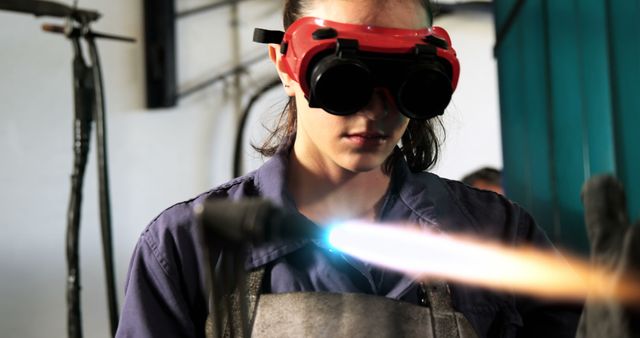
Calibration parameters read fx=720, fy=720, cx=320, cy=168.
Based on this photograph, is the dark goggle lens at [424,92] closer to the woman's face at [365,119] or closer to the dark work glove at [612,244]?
the woman's face at [365,119]

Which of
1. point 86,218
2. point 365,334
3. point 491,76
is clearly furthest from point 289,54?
point 491,76

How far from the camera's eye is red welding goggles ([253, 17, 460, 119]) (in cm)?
84

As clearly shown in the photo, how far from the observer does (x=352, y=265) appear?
1.00 meters

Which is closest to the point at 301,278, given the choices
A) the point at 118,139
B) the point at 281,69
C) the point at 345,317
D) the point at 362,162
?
the point at 345,317

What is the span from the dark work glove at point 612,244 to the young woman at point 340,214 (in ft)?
1.25

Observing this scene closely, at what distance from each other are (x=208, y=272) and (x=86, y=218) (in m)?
2.09

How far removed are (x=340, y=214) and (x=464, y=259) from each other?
19 cm

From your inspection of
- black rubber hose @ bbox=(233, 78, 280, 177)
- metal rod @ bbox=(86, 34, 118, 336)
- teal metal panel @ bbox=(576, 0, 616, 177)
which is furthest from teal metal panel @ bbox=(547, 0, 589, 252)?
black rubber hose @ bbox=(233, 78, 280, 177)

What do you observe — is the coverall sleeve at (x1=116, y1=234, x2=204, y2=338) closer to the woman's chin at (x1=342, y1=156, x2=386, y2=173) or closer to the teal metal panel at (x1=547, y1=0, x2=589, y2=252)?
the woman's chin at (x1=342, y1=156, x2=386, y2=173)

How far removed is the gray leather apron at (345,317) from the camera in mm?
974

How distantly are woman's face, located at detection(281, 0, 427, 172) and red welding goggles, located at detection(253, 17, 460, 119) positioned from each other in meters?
0.03

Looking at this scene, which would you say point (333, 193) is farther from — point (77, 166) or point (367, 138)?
point (77, 166)

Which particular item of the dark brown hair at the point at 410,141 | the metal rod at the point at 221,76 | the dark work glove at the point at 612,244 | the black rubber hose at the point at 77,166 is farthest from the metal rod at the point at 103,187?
the dark work glove at the point at 612,244

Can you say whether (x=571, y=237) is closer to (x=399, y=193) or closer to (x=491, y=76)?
(x=399, y=193)
